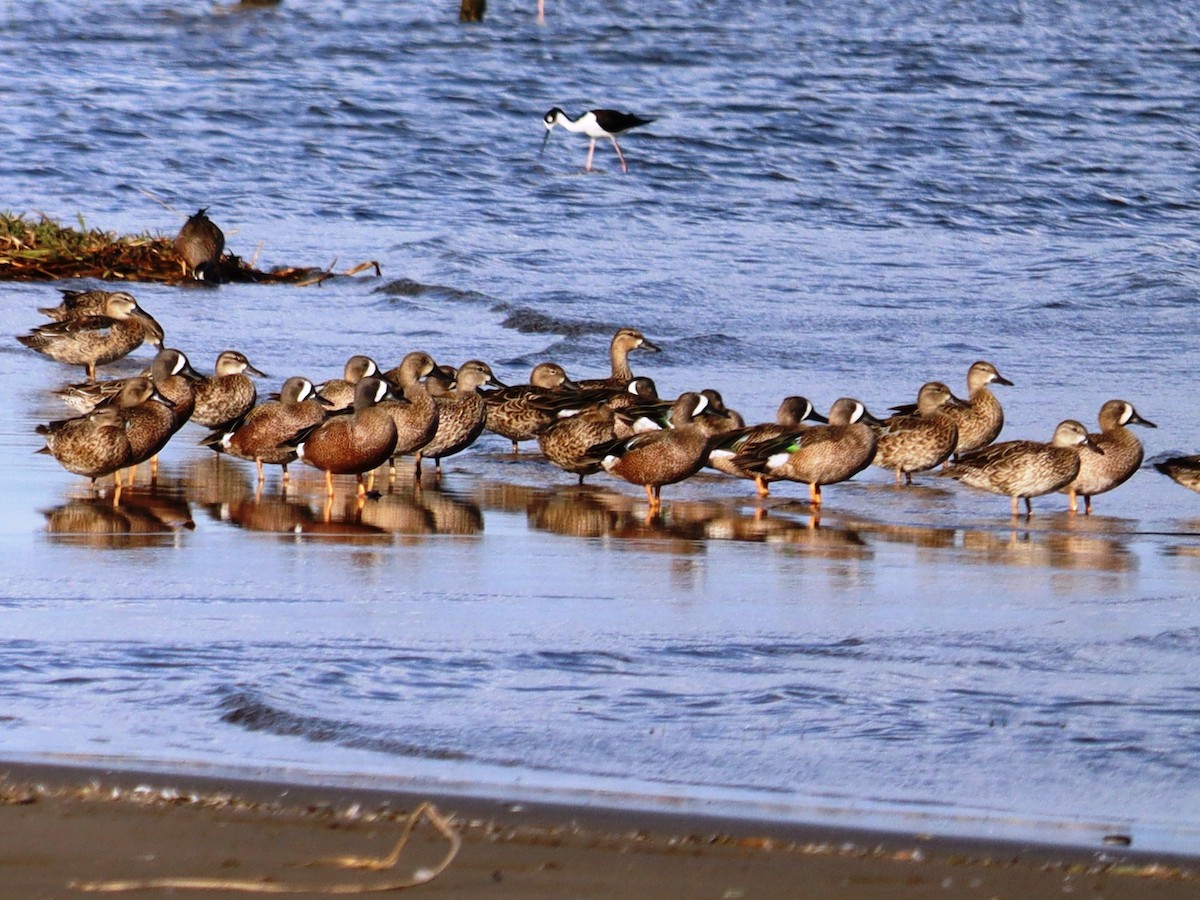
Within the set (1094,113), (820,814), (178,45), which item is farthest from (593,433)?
(178,45)

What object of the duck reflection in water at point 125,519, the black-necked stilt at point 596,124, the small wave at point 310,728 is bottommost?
the duck reflection in water at point 125,519

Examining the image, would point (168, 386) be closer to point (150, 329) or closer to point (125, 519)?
point (125, 519)

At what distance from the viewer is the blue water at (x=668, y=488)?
5871 millimetres

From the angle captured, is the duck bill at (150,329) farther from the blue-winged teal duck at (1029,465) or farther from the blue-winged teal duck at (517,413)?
the blue-winged teal duck at (1029,465)

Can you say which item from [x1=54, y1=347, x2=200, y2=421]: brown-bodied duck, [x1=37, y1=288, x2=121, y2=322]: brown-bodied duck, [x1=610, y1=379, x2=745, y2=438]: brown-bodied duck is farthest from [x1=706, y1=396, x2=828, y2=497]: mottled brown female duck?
[x1=37, y1=288, x2=121, y2=322]: brown-bodied duck

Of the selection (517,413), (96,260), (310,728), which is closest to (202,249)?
(96,260)

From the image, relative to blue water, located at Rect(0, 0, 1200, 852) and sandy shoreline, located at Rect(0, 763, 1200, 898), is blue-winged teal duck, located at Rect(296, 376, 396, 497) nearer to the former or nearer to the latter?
blue water, located at Rect(0, 0, 1200, 852)

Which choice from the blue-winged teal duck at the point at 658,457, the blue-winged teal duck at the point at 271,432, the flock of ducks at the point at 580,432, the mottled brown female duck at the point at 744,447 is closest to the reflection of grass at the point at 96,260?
the flock of ducks at the point at 580,432

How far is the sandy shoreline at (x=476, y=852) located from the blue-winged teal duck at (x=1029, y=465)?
5.49 m

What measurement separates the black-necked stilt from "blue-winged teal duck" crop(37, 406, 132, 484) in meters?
16.1

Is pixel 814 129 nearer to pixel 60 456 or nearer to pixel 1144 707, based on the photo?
pixel 60 456

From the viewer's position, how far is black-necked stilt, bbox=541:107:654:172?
86.8 ft

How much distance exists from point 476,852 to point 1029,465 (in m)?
6.13

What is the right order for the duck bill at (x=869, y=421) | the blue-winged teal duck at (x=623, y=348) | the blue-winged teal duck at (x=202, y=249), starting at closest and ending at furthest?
the duck bill at (x=869, y=421) → the blue-winged teal duck at (x=623, y=348) → the blue-winged teal duck at (x=202, y=249)
